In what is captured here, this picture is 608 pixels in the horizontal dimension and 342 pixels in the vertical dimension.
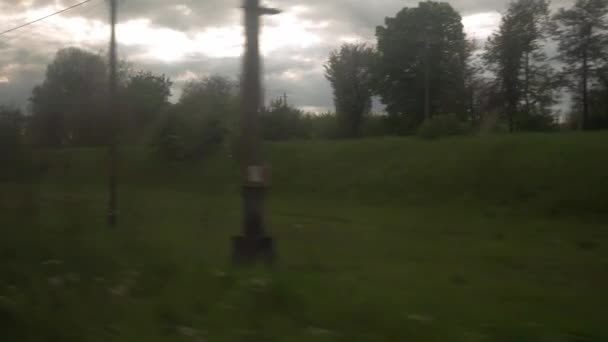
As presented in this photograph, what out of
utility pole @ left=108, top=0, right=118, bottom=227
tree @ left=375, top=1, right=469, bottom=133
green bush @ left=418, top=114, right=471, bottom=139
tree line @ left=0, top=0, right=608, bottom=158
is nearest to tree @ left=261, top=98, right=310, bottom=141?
tree line @ left=0, top=0, right=608, bottom=158

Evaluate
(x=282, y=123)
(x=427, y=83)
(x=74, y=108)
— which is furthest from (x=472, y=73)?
(x=74, y=108)

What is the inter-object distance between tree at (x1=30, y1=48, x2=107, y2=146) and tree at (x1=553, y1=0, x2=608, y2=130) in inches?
1089

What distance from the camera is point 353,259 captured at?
37.1ft

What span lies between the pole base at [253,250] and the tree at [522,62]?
3390cm

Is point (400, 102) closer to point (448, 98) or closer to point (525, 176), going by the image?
point (448, 98)

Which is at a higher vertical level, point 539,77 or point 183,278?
point 539,77

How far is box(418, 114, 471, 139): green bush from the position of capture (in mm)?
30797

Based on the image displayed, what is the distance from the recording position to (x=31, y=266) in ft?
27.6

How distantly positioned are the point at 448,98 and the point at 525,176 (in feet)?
94.0

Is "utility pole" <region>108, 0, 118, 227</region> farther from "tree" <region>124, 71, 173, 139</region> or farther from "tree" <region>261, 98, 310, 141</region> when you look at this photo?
"tree" <region>261, 98, 310, 141</region>

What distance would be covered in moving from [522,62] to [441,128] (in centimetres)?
1533

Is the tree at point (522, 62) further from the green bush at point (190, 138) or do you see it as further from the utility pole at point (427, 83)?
the green bush at point (190, 138)

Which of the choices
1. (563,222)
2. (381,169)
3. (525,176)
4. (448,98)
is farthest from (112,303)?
(448,98)

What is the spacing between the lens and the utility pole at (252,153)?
9.42 m
